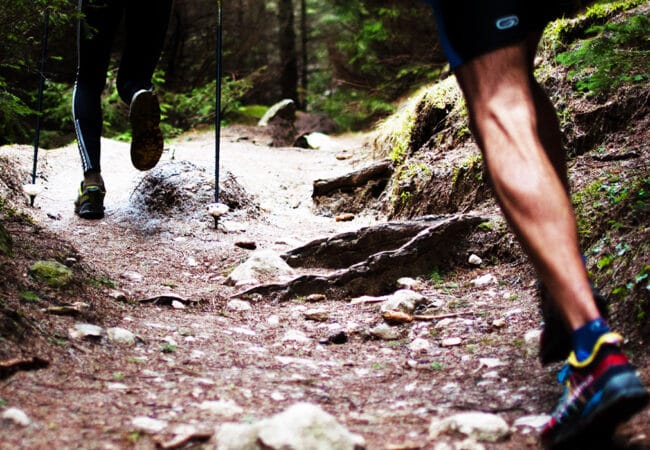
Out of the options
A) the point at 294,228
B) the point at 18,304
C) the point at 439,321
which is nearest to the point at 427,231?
the point at 439,321

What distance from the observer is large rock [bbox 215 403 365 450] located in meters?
1.13

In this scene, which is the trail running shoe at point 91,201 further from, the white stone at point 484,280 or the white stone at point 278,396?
the white stone at point 278,396

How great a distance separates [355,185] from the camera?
5750 millimetres

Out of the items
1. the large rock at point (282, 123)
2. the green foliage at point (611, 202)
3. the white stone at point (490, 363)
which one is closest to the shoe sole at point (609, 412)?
the white stone at point (490, 363)

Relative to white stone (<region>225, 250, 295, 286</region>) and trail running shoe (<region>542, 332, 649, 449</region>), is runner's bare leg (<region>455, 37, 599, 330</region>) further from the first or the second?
white stone (<region>225, 250, 295, 286</region>)

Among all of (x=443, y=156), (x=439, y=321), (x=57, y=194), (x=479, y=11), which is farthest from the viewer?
(x=57, y=194)

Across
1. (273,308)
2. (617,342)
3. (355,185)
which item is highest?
(355,185)

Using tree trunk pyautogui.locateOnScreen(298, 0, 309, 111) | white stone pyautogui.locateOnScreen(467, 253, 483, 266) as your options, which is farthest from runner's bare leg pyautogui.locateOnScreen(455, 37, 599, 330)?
tree trunk pyautogui.locateOnScreen(298, 0, 309, 111)

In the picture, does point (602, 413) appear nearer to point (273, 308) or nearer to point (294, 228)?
point (273, 308)

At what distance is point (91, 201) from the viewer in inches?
168

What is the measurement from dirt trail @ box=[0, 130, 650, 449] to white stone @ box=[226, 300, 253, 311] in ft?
0.11

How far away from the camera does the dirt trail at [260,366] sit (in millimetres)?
1318

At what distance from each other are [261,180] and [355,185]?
175cm

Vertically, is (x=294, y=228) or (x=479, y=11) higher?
(x=479, y=11)
